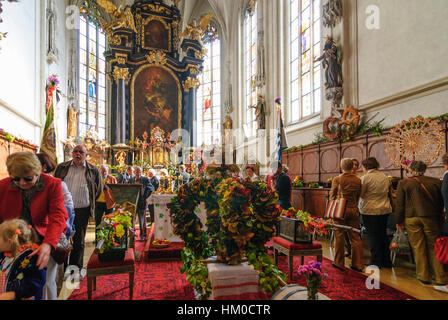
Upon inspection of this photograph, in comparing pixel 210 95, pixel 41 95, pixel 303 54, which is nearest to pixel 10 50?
pixel 41 95

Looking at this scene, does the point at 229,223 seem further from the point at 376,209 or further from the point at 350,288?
the point at 376,209

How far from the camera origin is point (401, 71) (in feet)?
20.4

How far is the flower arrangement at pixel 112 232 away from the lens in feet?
8.77

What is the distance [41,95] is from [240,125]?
967 cm

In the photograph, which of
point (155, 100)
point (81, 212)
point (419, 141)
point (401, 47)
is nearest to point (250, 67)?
point (155, 100)

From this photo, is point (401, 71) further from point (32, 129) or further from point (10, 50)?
point (32, 129)

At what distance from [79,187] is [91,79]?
14.7 meters

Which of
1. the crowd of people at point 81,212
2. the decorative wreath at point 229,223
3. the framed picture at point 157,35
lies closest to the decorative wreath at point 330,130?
the crowd of people at point 81,212

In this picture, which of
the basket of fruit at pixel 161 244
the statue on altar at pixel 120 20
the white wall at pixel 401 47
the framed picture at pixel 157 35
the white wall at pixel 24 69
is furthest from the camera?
the framed picture at pixel 157 35

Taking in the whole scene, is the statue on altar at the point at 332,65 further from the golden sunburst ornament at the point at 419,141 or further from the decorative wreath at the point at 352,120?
the golden sunburst ornament at the point at 419,141

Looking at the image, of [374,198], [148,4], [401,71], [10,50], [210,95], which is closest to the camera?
[374,198]

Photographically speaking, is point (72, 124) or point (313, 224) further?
point (72, 124)

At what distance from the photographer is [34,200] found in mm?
1878

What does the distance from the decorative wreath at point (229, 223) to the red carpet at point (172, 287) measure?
786 millimetres
